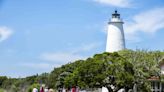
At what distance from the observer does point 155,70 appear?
148ft

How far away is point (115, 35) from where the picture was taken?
60.2 metres

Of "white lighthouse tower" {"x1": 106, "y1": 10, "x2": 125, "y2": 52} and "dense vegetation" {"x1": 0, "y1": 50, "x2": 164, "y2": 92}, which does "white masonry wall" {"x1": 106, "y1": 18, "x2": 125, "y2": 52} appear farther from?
"dense vegetation" {"x1": 0, "y1": 50, "x2": 164, "y2": 92}

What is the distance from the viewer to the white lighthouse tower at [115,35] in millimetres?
59312

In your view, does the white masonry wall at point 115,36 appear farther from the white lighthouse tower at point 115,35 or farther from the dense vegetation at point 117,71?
the dense vegetation at point 117,71

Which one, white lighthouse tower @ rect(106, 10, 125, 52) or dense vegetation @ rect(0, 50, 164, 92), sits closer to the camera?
dense vegetation @ rect(0, 50, 164, 92)

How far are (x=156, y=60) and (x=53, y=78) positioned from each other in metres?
42.1

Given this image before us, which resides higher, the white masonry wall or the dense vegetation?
the white masonry wall

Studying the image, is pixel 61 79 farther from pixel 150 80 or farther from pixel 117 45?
pixel 150 80

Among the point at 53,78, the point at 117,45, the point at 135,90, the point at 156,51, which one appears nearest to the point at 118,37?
the point at 117,45

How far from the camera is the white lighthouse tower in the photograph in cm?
5931

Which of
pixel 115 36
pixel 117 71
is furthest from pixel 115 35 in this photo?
pixel 117 71

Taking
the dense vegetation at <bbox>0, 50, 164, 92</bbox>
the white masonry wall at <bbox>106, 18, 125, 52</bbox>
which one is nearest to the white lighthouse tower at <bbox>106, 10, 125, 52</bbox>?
the white masonry wall at <bbox>106, 18, 125, 52</bbox>

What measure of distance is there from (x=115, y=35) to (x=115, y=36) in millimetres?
128

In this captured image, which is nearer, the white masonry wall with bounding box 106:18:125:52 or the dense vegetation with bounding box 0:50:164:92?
the dense vegetation with bounding box 0:50:164:92
